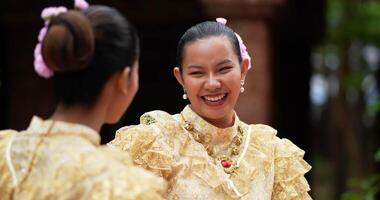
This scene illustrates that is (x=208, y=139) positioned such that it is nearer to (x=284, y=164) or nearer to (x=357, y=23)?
(x=284, y=164)

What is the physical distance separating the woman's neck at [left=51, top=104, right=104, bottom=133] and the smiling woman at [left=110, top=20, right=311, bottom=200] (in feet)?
3.33

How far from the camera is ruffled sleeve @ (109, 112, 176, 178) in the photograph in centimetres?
389

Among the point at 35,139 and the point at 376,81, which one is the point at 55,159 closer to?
the point at 35,139

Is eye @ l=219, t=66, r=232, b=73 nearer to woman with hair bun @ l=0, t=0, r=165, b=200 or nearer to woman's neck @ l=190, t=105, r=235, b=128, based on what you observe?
woman's neck @ l=190, t=105, r=235, b=128

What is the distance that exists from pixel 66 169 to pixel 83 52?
332mm

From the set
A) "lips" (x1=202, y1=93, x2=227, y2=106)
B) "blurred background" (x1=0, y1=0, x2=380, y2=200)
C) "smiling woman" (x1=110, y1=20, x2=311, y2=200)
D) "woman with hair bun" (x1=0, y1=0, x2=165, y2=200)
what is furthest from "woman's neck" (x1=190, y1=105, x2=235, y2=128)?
"blurred background" (x1=0, y1=0, x2=380, y2=200)

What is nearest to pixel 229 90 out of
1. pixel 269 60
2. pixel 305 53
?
pixel 269 60

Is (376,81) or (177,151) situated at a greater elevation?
(177,151)

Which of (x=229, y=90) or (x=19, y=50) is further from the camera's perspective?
(x=19, y=50)

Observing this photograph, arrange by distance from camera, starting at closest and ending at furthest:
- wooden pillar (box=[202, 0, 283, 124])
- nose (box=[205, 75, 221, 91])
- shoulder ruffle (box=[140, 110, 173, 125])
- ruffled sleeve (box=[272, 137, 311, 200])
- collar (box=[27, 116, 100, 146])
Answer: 1. collar (box=[27, 116, 100, 146])
2. nose (box=[205, 75, 221, 91])
3. shoulder ruffle (box=[140, 110, 173, 125])
4. ruffled sleeve (box=[272, 137, 311, 200])
5. wooden pillar (box=[202, 0, 283, 124])

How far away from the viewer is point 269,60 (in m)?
8.51

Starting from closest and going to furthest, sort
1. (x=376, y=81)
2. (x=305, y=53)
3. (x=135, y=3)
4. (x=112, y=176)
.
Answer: (x=112, y=176) < (x=135, y=3) < (x=305, y=53) < (x=376, y=81)

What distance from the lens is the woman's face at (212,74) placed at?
389 cm

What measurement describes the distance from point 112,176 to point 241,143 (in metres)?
1.49
